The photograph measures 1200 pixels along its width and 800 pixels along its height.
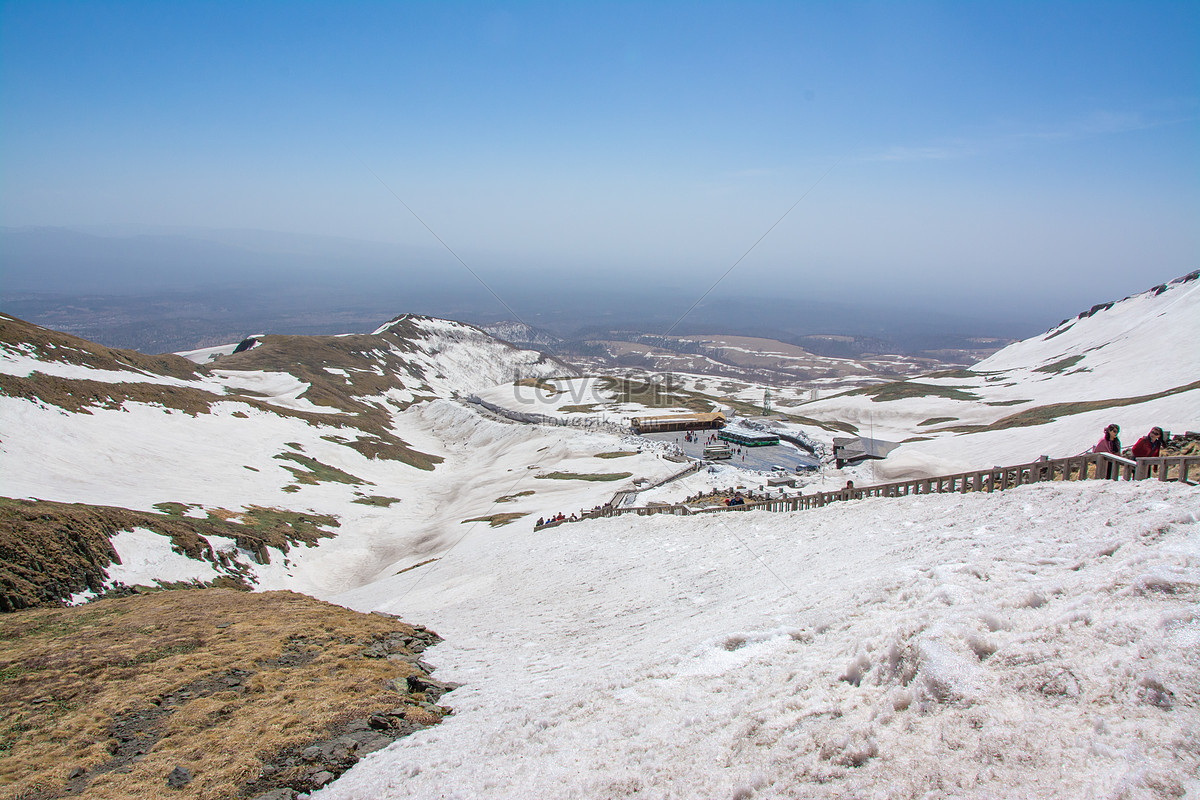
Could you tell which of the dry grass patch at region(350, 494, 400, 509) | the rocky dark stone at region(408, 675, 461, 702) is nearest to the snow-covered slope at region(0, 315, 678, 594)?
the dry grass patch at region(350, 494, 400, 509)

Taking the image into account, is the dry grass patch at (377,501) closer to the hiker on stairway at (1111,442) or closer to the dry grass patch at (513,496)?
the dry grass patch at (513,496)

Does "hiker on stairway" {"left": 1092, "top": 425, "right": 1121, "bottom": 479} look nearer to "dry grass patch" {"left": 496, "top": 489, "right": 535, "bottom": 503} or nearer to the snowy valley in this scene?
the snowy valley

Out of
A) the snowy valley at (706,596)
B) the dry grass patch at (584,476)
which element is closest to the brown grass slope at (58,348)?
the snowy valley at (706,596)

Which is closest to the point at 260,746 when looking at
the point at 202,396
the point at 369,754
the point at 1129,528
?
the point at 369,754

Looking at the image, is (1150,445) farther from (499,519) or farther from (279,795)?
(499,519)

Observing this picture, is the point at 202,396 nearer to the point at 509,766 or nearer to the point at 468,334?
the point at 509,766

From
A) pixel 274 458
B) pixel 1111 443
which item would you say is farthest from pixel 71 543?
pixel 1111 443
